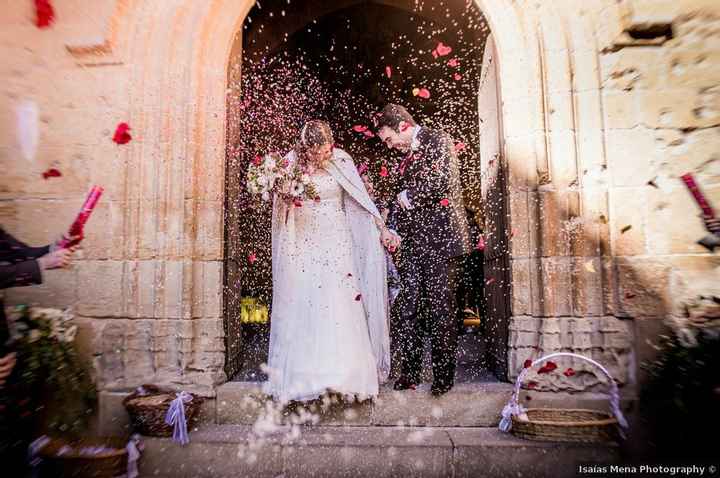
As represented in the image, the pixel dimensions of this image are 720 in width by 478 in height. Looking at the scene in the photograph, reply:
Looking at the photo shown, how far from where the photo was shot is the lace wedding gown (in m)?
3.38

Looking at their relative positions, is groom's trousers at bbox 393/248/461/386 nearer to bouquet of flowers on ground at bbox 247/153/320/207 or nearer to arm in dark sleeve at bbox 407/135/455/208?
arm in dark sleeve at bbox 407/135/455/208

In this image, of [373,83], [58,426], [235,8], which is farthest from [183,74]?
[373,83]

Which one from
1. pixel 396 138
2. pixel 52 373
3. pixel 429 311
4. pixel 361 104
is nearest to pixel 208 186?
pixel 396 138

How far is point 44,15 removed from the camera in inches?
150

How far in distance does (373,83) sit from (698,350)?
6.41m

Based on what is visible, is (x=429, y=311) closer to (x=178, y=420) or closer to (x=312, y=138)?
(x=312, y=138)

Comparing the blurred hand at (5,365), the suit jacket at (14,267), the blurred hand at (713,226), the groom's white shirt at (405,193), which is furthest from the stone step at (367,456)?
the groom's white shirt at (405,193)

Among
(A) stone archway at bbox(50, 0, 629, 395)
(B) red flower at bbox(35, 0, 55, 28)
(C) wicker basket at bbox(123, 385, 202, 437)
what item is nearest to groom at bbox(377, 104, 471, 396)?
(A) stone archway at bbox(50, 0, 629, 395)

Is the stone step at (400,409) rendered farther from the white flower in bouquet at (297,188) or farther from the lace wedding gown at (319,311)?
the white flower in bouquet at (297,188)

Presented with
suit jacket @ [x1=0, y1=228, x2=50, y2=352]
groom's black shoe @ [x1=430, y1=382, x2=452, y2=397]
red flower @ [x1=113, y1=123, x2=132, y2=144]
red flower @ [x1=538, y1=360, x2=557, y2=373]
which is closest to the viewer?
suit jacket @ [x1=0, y1=228, x2=50, y2=352]

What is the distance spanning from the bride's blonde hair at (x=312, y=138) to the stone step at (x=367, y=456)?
219 cm

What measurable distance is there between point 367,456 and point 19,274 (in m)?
2.40

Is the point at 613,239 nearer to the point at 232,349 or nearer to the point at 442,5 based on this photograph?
the point at 232,349

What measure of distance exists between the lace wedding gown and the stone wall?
1.64 feet
